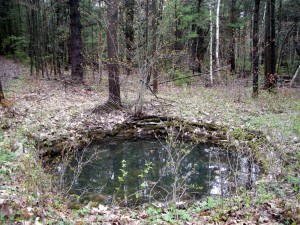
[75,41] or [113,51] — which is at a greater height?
[75,41]

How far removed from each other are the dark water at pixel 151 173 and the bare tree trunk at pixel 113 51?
7.78 feet

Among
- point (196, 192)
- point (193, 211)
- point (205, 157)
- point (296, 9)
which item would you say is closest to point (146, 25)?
point (205, 157)

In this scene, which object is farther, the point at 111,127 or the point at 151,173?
the point at 111,127

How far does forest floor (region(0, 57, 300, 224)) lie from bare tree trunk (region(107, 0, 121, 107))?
39cm

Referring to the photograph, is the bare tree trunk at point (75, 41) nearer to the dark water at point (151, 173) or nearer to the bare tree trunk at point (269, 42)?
the dark water at point (151, 173)

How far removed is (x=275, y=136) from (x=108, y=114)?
5.69 metres

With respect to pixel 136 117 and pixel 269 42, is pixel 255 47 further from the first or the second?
pixel 136 117

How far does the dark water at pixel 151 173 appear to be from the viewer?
16.9 ft

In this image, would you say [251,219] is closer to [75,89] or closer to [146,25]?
[146,25]

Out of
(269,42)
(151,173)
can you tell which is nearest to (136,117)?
(151,173)

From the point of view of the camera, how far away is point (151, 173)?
639cm

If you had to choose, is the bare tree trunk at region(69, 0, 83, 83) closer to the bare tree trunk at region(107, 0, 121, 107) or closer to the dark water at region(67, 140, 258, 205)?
the bare tree trunk at region(107, 0, 121, 107)

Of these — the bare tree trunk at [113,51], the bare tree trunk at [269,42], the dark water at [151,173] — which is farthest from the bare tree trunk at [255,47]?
the bare tree trunk at [113,51]

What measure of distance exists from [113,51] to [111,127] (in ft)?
9.79
